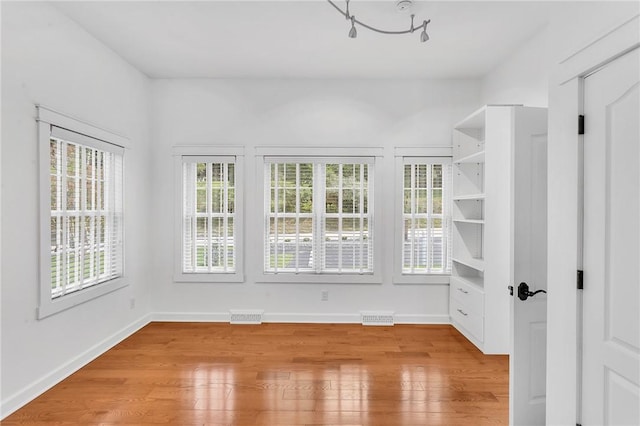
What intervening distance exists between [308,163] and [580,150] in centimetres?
316

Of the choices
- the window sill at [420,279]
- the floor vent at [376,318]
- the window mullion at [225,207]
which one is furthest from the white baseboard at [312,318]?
the window mullion at [225,207]

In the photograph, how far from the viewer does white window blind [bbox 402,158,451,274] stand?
455 cm

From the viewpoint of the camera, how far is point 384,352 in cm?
360

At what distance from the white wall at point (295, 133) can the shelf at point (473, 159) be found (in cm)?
41

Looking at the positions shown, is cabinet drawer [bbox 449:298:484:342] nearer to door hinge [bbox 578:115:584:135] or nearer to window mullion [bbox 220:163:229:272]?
door hinge [bbox 578:115:584:135]

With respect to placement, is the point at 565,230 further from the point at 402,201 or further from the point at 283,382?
the point at 402,201

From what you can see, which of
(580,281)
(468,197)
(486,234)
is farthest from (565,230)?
(468,197)

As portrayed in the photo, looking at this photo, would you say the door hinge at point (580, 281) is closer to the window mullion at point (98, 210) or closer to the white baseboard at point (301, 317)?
the white baseboard at point (301, 317)

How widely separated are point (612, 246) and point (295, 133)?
358 centimetres

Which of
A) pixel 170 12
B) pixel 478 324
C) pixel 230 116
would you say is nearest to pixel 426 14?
pixel 170 12

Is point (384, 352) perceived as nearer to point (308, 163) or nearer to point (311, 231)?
point (311, 231)

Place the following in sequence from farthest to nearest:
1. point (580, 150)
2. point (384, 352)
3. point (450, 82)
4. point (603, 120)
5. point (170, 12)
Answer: point (450, 82)
point (384, 352)
point (170, 12)
point (580, 150)
point (603, 120)

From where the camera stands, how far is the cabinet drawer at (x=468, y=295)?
3.66 m

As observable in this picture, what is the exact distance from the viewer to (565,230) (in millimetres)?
1811
